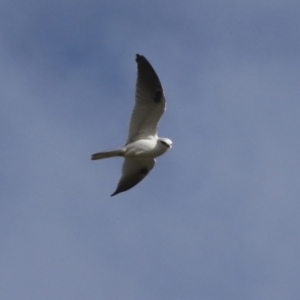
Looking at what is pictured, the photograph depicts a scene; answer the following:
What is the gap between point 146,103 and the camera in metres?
36.5

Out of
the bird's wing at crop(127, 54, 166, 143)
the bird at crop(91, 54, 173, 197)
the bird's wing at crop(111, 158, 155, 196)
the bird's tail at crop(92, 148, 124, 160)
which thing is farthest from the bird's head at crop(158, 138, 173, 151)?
the bird's wing at crop(111, 158, 155, 196)

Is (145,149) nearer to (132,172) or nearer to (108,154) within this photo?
(108,154)

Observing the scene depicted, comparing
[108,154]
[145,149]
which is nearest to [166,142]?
[145,149]

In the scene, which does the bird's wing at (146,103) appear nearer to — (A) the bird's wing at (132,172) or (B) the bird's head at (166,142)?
(B) the bird's head at (166,142)

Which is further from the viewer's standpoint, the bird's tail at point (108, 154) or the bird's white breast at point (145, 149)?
the bird's white breast at point (145, 149)

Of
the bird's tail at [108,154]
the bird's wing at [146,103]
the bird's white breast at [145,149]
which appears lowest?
the bird's tail at [108,154]

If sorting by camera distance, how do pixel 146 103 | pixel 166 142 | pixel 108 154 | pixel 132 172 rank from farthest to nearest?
pixel 132 172 < pixel 146 103 < pixel 108 154 < pixel 166 142

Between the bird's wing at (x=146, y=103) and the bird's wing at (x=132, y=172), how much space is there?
113 cm

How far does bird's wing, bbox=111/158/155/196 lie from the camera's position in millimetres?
37625

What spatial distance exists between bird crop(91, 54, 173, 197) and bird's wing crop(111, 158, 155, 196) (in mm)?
832

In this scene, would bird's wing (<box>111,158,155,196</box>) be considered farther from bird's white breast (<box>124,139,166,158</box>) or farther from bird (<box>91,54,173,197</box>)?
bird's white breast (<box>124,139,166,158</box>)

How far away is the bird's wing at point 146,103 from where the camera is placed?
3625 cm

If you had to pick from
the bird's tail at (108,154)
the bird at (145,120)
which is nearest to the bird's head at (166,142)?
the bird at (145,120)

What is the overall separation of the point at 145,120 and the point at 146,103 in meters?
0.41
